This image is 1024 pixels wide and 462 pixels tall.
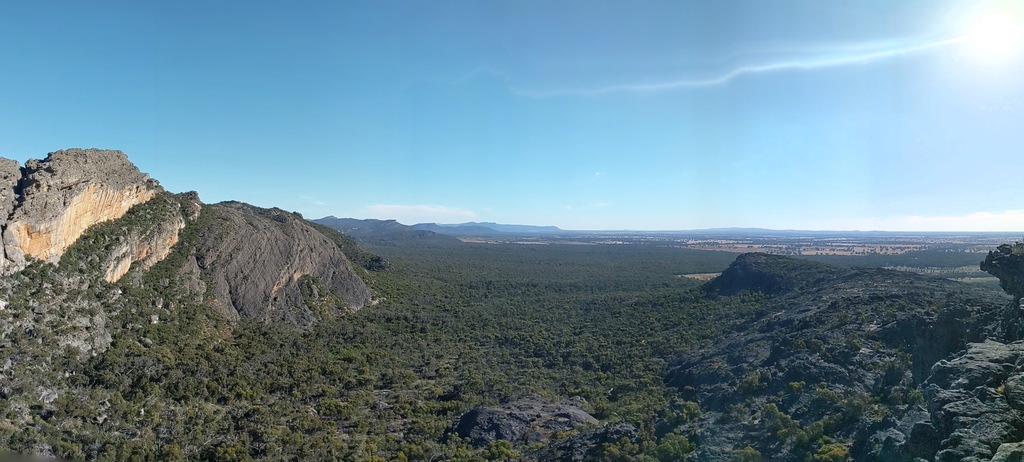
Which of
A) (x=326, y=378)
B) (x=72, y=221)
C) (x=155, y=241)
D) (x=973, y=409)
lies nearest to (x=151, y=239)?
(x=155, y=241)

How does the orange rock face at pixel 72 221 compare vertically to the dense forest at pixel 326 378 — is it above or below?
above

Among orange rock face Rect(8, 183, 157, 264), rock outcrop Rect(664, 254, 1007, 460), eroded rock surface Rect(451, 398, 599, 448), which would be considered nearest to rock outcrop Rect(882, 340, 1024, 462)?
rock outcrop Rect(664, 254, 1007, 460)

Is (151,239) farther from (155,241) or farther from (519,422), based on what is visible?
(519,422)

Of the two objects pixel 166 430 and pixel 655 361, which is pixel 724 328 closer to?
pixel 655 361

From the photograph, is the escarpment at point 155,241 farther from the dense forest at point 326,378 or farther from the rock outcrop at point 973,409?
the rock outcrop at point 973,409

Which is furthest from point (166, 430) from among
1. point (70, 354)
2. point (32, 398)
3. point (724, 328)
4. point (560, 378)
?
point (724, 328)

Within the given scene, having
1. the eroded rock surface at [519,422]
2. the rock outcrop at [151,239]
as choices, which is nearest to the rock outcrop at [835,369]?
the eroded rock surface at [519,422]

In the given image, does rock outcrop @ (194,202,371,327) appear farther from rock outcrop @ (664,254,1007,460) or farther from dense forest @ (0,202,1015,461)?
rock outcrop @ (664,254,1007,460)
